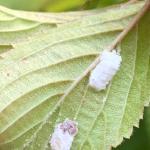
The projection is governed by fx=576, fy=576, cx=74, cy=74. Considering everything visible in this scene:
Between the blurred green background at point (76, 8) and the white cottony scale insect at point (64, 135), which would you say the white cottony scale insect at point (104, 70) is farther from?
the blurred green background at point (76, 8)

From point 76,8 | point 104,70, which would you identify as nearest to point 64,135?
point 104,70

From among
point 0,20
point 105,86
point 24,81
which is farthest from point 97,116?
point 0,20

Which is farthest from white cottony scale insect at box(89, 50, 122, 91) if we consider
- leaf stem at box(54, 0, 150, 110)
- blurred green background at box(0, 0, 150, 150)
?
blurred green background at box(0, 0, 150, 150)

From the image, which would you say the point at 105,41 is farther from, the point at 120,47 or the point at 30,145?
the point at 30,145

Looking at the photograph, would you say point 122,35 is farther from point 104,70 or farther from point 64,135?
point 64,135

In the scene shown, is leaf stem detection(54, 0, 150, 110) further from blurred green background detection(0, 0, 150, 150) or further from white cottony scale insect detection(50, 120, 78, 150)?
blurred green background detection(0, 0, 150, 150)

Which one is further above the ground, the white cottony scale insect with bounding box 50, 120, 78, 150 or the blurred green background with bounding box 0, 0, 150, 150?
the blurred green background with bounding box 0, 0, 150, 150
